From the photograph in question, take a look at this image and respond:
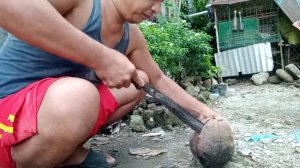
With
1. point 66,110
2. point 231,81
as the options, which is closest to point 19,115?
point 66,110

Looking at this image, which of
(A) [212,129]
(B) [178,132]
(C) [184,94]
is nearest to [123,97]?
(C) [184,94]

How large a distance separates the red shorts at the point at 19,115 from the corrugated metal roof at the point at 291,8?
289 inches

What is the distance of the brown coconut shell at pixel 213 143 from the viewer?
2107 mm

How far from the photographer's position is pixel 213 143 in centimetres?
211

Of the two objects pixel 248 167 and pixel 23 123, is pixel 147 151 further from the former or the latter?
pixel 23 123

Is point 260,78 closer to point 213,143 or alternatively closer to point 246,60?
point 246,60

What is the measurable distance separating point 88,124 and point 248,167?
1.30 metres

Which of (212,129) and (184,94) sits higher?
(184,94)

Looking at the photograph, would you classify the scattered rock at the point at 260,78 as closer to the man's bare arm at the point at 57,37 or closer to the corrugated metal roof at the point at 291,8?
the corrugated metal roof at the point at 291,8

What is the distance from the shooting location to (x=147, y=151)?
109 inches

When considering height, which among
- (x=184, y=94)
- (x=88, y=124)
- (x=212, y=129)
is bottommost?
(x=212, y=129)

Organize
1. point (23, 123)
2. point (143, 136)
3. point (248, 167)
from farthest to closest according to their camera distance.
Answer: point (143, 136) < point (248, 167) < point (23, 123)

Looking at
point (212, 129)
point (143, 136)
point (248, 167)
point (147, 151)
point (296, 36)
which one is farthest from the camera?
point (296, 36)

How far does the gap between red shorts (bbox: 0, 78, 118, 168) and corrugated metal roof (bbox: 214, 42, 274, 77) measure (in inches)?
265
